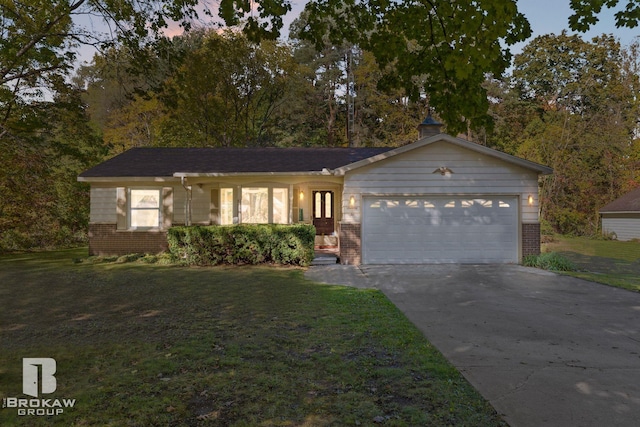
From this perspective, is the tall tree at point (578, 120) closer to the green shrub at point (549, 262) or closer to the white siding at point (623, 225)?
the white siding at point (623, 225)

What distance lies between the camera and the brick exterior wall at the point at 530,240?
12508 mm

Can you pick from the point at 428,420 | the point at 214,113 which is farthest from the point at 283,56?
the point at 428,420

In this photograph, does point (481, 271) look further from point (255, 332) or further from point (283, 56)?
point (283, 56)

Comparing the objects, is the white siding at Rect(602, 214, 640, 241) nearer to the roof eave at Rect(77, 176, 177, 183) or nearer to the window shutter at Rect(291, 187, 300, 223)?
the window shutter at Rect(291, 187, 300, 223)

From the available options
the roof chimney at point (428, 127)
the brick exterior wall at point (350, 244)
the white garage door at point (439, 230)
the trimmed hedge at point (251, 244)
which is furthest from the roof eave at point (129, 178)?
the roof chimney at point (428, 127)

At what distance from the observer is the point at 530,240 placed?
1253 cm

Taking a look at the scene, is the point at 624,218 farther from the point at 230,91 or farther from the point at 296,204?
the point at 230,91

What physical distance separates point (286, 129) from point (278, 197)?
18.6 meters

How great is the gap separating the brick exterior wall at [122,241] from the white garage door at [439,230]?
318 inches

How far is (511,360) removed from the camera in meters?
4.15

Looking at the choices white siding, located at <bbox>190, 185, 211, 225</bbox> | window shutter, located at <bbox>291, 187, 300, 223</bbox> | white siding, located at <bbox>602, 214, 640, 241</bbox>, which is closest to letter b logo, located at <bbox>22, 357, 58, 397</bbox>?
white siding, located at <bbox>190, 185, 211, 225</bbox>

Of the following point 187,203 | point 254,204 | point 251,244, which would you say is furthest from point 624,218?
point 187,203

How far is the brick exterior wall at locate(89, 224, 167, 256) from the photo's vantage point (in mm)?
15039

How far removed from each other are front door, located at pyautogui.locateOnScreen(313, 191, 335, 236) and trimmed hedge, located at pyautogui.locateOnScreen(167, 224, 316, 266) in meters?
4.88
